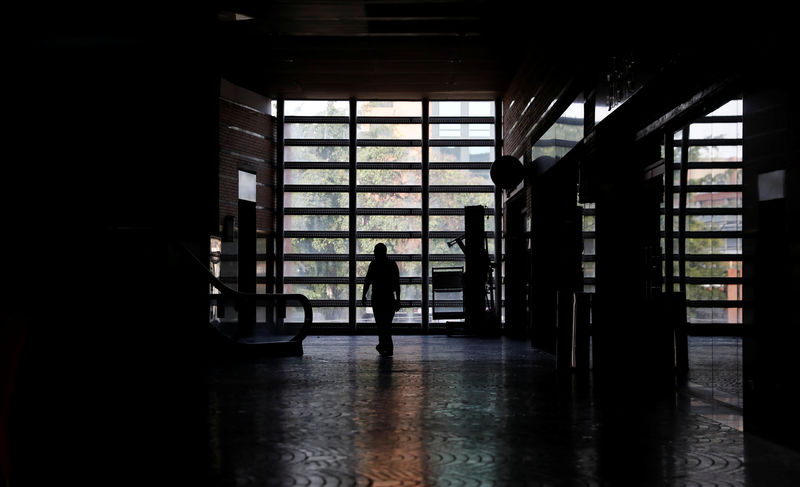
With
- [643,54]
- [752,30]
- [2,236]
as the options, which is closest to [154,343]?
[2,236]

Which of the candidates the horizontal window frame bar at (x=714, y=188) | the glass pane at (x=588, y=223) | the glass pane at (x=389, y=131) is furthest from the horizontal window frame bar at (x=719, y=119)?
the glass pane at (x=389, y=131)

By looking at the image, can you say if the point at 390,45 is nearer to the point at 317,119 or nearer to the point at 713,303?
the point at 317,119

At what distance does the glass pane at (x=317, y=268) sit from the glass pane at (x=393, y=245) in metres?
0.50

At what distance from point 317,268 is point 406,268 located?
74.8 inches

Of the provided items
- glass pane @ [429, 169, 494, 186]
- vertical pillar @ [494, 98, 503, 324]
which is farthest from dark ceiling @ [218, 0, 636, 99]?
glass pane @ [429, 169, 494, 186]

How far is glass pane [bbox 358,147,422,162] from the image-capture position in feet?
57.9

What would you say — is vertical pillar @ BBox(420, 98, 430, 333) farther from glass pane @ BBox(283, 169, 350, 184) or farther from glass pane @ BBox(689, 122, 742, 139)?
glass pane @ BBox(689, 122, 742, 139)

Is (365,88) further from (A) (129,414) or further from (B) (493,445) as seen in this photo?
(B) (493,445)

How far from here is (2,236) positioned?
805cm

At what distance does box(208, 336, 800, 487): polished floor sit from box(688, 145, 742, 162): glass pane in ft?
6.30

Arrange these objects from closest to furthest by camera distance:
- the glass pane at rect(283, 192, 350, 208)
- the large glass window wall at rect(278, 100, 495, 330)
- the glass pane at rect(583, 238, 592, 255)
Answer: the glass pane at rect(583, 238, 592, 255)
the large glass window wall at rect(278, 100, 495, 330)
the glass pane at rect(283, 192, 350, 208)

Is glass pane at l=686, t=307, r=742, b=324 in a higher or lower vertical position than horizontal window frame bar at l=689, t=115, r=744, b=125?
lower

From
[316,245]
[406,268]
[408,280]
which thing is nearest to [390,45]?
[316,245]

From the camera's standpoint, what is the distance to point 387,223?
1766cm
